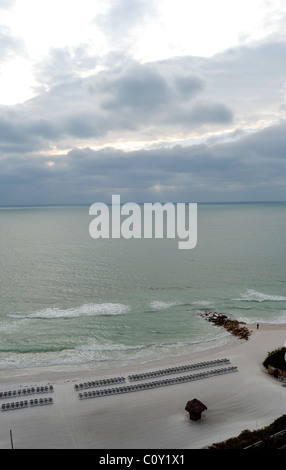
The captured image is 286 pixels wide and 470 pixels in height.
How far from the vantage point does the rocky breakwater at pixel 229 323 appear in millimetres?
42603

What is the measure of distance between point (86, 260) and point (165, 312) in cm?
4413

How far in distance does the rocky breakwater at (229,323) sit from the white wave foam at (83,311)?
12917 millimetres

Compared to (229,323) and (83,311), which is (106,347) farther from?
(229,323)

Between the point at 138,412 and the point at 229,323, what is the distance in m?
23.9

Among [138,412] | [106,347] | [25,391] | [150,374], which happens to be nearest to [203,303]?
[106,347]

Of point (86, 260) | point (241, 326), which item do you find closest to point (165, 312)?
point (241, 326)

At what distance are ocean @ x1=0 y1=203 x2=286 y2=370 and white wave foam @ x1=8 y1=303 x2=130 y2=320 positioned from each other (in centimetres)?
15

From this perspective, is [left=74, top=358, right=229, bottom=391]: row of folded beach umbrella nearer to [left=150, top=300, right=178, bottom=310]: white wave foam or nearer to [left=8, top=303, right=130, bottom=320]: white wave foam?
[left=8, top=303, right=130, bottom=320]: white wave foam

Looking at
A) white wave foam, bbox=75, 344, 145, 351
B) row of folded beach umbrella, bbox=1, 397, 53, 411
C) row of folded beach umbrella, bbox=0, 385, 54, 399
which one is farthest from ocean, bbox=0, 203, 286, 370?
row of folded beach umbrella, bbox=1, 397, 53, 411

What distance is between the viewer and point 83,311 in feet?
164

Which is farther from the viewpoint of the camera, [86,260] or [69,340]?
[86,260]

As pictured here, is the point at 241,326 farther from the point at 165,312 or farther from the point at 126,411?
the point at 126,411
